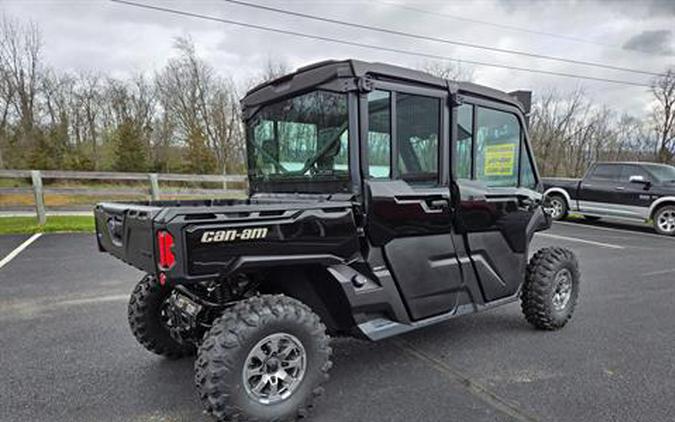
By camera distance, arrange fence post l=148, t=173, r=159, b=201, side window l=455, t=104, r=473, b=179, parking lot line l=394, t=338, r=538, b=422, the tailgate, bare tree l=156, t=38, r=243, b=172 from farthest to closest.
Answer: bare tree l=156, t=38, r=243, b=172, fence post l=148, t=173, r=159, b=201, side window l=455, t=104, r=473, b=179, parking lot line l=394, t=338, r=538, b=422, the tailgate

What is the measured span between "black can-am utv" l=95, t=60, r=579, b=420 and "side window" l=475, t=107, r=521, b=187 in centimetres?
2

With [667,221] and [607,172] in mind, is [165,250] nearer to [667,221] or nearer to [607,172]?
[667,221]

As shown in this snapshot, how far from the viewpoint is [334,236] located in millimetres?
2303

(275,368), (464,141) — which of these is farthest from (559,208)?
(275,368)

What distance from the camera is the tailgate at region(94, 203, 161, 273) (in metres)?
1.87

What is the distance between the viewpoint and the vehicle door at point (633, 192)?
32.3 ft

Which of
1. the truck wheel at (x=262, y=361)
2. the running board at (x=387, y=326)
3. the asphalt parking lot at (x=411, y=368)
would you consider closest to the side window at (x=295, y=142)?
the truck wheel at (x=262, y=361)

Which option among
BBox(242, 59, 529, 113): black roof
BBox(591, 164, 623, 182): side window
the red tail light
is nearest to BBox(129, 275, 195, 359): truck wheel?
the red tail light

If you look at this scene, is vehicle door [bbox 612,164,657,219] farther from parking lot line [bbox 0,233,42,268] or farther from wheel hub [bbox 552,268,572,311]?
parking lot line [bbox 0,233,42,268]

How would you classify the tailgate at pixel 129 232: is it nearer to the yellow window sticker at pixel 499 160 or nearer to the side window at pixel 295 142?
the side window at pixel 295 142

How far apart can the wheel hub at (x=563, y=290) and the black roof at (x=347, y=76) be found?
175 centimetres

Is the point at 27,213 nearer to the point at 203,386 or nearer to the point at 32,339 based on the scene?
the point at 32,339

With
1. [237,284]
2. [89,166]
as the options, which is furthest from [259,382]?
[89,166]

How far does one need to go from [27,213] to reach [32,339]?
8.36 m
